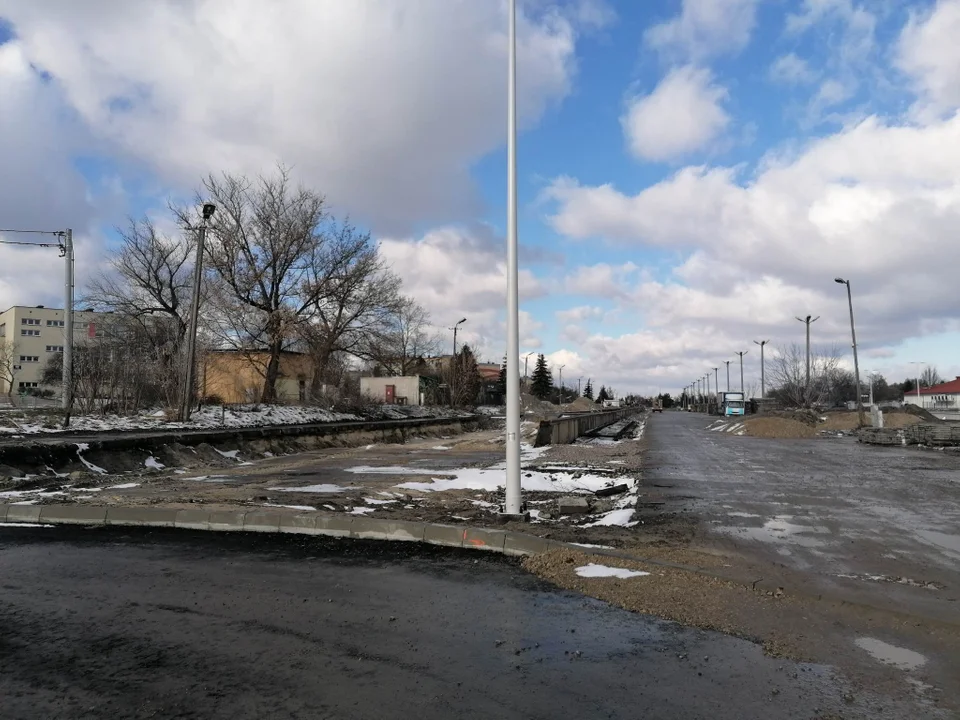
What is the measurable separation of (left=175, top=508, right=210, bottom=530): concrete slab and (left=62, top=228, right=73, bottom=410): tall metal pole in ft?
59.2

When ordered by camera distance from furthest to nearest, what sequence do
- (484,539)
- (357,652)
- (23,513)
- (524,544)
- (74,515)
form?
(23,513)
(74,515)
(484,539)
(524,544)
(357,652)

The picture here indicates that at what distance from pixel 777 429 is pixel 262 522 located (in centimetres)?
3609

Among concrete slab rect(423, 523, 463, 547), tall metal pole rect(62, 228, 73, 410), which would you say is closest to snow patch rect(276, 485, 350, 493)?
concrete slab rect(423, 523, 463, 547)

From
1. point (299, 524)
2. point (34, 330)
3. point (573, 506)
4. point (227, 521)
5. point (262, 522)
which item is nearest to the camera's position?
point (299, 524)

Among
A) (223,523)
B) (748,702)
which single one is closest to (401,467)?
(223,523)

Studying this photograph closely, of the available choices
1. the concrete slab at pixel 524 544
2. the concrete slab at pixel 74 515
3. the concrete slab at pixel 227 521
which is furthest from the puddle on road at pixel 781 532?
the concrete slab at pixel 74 515

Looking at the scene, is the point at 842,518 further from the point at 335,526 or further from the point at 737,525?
the point at 335,526

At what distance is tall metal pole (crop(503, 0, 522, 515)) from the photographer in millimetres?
9352

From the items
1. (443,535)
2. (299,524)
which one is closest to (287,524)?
(299,524)

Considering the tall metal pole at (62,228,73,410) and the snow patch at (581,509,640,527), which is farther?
the tall metal pole at (62,228,73,410)

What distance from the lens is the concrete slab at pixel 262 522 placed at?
894 centimetres

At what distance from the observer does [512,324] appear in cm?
939

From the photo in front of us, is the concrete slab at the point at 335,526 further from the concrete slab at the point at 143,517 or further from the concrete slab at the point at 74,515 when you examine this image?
the concrete slab at the point at 74,515

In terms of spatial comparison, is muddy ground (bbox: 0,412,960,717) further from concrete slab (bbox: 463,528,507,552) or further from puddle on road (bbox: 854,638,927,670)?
concrete slab (bbox: 463,528,507,552)
